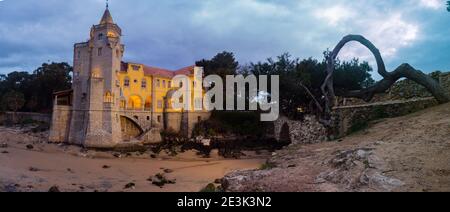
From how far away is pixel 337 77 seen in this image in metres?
32.4

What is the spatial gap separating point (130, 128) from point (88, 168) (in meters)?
14.5

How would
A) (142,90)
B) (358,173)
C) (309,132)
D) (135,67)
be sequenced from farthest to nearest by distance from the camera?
(142,90) → (135,67) → (309,132) → (358,173)

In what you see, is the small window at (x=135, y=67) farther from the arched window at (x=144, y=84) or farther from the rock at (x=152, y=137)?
the rock at (x=152, y=137)

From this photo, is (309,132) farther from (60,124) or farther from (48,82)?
(48,82)

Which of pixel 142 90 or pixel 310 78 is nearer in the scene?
pixel 310 78

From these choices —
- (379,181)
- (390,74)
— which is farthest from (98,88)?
(379,181)

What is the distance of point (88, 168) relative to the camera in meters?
22.7

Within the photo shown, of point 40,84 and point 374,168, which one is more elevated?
point 40,84

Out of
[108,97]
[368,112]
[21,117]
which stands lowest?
[21,117]

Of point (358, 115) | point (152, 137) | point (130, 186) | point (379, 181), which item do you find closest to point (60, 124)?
point (152, 137)

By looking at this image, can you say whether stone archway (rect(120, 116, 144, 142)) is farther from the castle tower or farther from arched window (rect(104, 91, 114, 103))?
arched window (rect(104, 91, 114, 103))

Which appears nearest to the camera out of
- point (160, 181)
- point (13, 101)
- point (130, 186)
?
point (130, 186)

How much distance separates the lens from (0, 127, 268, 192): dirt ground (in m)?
16.2

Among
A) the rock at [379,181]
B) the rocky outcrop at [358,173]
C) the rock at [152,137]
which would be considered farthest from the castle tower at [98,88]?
the rock at [379,181]
